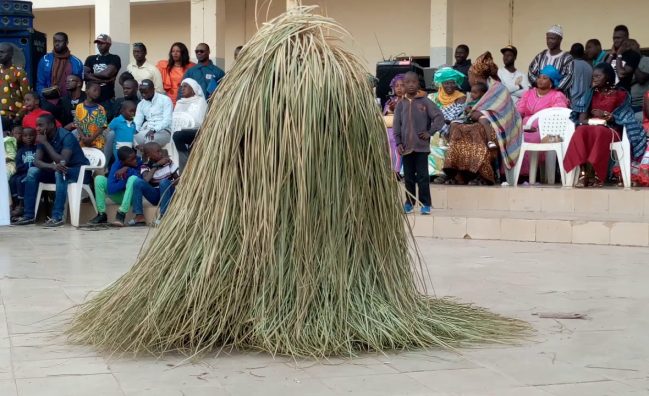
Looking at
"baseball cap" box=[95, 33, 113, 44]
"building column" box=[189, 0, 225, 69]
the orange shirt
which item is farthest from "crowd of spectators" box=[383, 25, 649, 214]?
"building column" box=[189, 0, 225, 69]

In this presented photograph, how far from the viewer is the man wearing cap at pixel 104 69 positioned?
12.1 meters

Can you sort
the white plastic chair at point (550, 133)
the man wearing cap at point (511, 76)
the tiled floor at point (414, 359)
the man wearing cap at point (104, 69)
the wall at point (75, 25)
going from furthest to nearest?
the wall at point (75, 25)
the man wearing cap at point (511, 76)
the man wearing cap at point (104, 69)
the white plastic chair at point (550, 133)
the tiled floor at point (414, 359)

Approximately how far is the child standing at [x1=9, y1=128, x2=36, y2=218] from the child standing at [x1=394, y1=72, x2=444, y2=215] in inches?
167

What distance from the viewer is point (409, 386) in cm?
382

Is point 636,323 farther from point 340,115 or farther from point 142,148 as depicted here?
point 142,148

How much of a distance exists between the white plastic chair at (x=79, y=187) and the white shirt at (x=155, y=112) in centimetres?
62

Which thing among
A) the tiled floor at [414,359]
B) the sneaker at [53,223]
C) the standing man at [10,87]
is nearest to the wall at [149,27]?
the standing man at [10,87]

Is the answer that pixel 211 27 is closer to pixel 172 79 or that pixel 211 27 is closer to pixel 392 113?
pixel 172 79

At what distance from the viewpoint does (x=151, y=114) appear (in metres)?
11.2

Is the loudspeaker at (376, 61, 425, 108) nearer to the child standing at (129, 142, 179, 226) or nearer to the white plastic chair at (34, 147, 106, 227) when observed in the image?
the child standing at (129, 142, 179, 226)

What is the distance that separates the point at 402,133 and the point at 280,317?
5.96 meters

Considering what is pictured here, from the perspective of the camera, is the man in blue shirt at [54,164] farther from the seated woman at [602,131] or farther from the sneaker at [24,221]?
the seated woman at [602,131]

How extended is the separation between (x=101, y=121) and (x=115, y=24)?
240 cm

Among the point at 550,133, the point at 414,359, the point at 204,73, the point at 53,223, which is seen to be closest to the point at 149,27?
the point at 204,73
